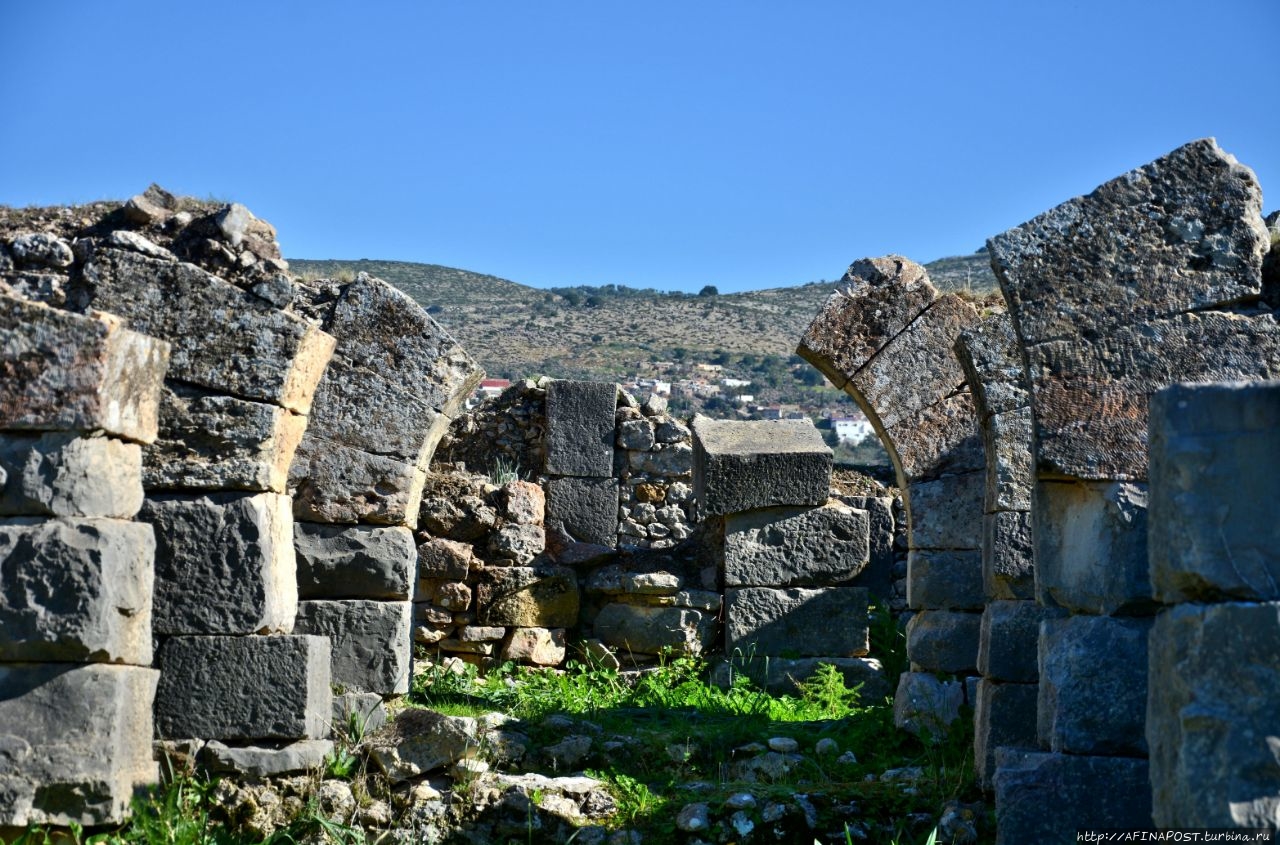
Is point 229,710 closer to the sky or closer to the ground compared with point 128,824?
closer to the sky

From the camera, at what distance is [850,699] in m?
9.90

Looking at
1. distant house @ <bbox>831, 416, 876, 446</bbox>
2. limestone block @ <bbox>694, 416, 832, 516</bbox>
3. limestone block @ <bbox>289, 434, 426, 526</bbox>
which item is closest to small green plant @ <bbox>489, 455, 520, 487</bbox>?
limestone block @ <bbox>694, 416, 832, 516</bbox>

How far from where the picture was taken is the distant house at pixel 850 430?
33541 millimetres

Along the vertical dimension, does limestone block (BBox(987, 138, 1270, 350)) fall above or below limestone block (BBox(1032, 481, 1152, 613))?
above

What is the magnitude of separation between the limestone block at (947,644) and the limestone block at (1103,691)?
4.14 metres

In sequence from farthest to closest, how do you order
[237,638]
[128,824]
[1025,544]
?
[1025,544] < [237,638] < [128,824]

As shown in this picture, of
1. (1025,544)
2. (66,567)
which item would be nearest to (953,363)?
(1025,544)

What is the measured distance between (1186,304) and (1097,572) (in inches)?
42.7

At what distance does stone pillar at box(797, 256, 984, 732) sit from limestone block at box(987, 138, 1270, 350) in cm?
376

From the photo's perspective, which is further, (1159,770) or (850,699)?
(850,699)

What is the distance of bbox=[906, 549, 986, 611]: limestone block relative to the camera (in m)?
9.25

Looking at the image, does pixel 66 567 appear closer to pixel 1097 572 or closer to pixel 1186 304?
pixel 1097 572

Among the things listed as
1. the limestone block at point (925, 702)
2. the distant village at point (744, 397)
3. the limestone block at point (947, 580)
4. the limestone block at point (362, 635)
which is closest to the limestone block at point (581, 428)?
the limestone block at point (947, 580)

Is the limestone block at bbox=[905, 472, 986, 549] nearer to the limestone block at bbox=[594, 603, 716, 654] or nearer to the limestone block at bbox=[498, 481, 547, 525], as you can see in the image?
the limestone block at bbox=[594, 603, 716, 654]
